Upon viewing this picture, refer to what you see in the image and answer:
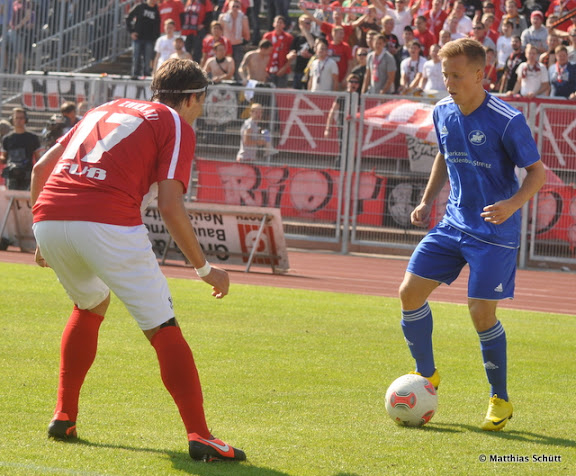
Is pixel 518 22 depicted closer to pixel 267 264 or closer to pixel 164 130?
pixel 267 264

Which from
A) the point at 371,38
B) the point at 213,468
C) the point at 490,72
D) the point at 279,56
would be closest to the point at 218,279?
the point at 213,468

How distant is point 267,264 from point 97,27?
497 inches

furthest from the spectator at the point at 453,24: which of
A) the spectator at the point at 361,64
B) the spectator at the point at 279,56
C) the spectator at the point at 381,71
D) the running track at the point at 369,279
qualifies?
the running track at the point at 369,279

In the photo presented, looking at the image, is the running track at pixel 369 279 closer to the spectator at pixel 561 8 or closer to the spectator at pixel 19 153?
the spectator at pixel 19 153

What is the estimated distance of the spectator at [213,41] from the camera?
818 inches

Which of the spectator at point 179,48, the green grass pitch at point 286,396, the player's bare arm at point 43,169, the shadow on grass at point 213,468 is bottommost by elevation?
the green grass pitch at point 286,396

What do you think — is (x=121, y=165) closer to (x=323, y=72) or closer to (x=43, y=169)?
(x=43, y=169)

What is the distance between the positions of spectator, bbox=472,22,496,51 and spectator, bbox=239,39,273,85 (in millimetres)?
4487

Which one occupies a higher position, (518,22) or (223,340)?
(518,22)

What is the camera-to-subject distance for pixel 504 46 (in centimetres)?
1884

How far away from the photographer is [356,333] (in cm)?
959

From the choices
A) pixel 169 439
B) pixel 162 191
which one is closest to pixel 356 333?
pixel 169 439

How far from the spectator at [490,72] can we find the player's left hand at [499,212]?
→ 505 inches

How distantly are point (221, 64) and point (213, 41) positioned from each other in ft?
3.62
